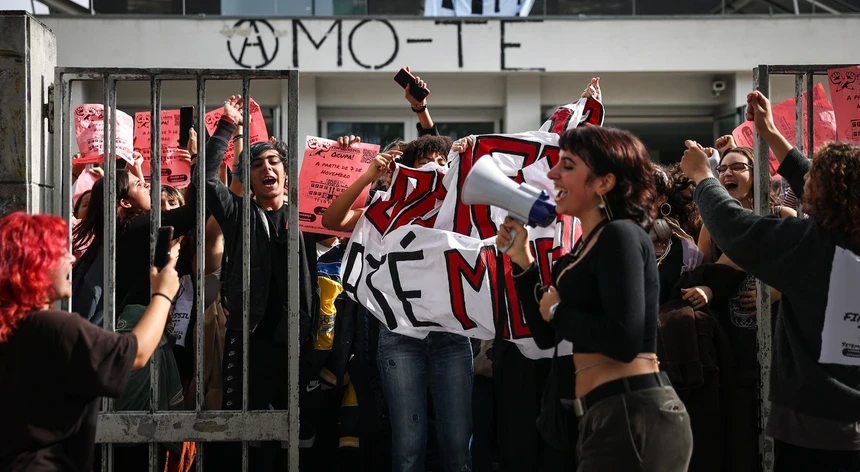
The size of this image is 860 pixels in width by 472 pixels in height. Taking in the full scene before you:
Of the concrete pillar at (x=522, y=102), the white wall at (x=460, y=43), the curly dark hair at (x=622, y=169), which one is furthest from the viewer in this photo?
the concrete pillar at (x=522, y=102)

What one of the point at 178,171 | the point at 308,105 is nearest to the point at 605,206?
the point at 178,171

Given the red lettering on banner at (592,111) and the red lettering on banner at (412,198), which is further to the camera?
the red lettering on banner at (412,198)

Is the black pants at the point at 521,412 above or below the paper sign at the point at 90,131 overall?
below

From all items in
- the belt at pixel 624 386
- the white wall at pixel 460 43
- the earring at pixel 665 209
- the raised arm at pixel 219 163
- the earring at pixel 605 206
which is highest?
the white wall at pixel 460 43

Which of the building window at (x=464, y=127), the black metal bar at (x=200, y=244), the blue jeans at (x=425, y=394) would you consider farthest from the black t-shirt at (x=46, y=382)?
the building window at (x=464, y=127)

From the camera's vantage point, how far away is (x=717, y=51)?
11781 mm

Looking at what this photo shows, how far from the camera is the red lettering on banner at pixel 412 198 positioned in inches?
174

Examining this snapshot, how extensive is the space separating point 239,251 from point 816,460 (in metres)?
2.57

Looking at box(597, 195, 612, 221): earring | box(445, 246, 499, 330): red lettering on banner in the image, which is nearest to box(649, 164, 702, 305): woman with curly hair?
box(445, 246, 499, 330): red lettering on banner

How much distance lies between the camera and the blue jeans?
4191 millimetres

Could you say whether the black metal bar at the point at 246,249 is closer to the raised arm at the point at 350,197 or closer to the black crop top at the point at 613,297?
the raised arm at the point at 350,197

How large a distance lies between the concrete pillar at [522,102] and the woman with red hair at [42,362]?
9.62m

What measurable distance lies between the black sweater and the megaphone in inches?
27.0

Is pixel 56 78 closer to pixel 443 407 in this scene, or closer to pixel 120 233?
pixel 120 233
